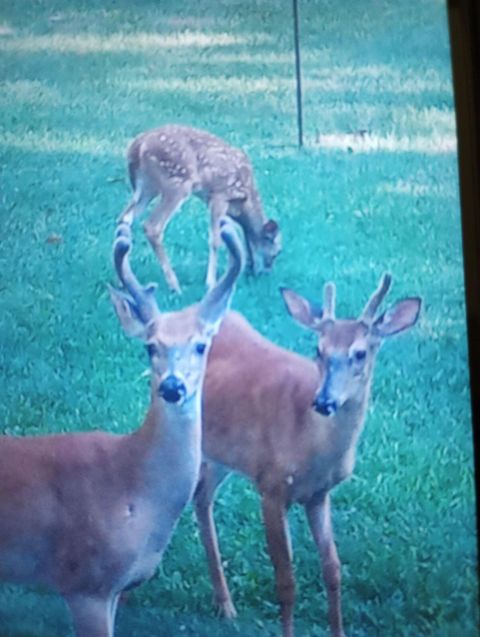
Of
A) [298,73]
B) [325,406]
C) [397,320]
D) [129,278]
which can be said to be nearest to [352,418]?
[325,406]

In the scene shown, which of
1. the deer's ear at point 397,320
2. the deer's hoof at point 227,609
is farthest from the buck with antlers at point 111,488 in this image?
the deer's ear at point 397,320

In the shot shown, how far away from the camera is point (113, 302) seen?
1.28m

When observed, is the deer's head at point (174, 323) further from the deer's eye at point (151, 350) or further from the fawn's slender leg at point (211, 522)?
the fawn's slender leg at point (211, 522)

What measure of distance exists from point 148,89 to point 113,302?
0.31 m

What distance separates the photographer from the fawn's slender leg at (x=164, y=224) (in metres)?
1.28

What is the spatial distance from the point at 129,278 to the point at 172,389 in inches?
6.7

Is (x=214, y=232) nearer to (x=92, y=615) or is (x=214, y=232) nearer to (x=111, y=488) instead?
(x=111, y=488)

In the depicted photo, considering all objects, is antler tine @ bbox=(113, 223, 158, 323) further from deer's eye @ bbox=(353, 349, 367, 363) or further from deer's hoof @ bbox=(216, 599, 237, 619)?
deer's hoof @ bbox=(216, 599, 237, 619)

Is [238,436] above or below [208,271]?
below

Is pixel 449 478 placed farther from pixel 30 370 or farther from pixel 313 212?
pixel 30 370

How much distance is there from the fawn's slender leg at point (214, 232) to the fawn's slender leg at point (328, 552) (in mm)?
340

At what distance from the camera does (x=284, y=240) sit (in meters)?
1.28

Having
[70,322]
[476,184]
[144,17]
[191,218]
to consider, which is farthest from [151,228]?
[476,184]

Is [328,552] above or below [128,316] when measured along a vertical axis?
below
